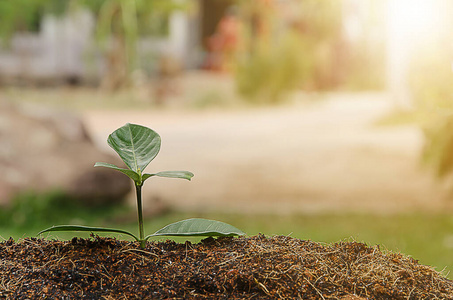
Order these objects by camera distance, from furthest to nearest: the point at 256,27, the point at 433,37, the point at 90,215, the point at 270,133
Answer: the point at 256,27, the point at 270,133, the point at 433,37, the point at 90,215

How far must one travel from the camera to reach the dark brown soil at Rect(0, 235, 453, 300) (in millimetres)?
449

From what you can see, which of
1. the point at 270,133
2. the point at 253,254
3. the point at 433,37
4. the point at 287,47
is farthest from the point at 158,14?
the point at 253,254

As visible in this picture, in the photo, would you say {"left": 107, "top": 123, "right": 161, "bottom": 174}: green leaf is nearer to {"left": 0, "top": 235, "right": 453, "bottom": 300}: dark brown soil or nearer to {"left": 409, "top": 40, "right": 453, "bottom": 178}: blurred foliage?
{"left": 0, "top": 235, "right": 453, "bottom": 300}: dark brown soil

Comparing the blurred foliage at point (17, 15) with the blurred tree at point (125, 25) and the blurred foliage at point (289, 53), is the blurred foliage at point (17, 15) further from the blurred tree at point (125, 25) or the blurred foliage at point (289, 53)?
the blurred foliage at point (289, 53)

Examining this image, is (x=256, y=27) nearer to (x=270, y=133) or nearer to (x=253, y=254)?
(x=270, y=133)

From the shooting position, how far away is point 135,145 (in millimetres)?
533

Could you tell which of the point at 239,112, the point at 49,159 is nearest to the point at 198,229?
the point at 49,159

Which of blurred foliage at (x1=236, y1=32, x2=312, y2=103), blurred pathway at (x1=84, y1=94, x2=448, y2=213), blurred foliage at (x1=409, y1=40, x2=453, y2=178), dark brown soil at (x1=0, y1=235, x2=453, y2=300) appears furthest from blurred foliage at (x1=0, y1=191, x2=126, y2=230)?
dark brown soil at (x1=0, y1=235, x2=453, y2=300)

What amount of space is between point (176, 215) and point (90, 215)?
0.35 metres

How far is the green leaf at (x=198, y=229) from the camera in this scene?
19.8 inches

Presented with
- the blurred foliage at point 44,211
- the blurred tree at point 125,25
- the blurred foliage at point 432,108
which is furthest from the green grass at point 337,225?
the blurred tree at point 125,25

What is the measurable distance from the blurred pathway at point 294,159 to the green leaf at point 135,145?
1827mm

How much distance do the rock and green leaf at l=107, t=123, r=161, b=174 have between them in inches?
64.2

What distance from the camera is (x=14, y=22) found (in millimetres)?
3068
